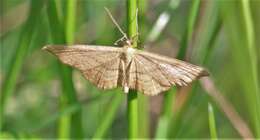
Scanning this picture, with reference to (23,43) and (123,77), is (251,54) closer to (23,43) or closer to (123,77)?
(123,77)

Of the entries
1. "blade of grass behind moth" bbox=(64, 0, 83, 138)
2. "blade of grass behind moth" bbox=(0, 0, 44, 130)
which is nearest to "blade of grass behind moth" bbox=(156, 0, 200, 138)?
"blade of grass behind moth" bbox=(64, 0, 83, 138)

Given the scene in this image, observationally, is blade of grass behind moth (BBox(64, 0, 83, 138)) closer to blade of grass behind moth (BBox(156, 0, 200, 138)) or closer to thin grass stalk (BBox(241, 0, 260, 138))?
blade of grass behind moth (BBox(156, 0, 200, 138))

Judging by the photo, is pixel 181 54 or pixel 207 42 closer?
pixel 181 54

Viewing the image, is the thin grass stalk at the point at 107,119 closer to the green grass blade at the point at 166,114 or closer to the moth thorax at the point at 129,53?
the green grass blade at the point at 166,114

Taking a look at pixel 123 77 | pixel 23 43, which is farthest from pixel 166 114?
pixel 23 43

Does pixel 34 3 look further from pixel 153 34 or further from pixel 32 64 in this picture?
pixel 32 64
